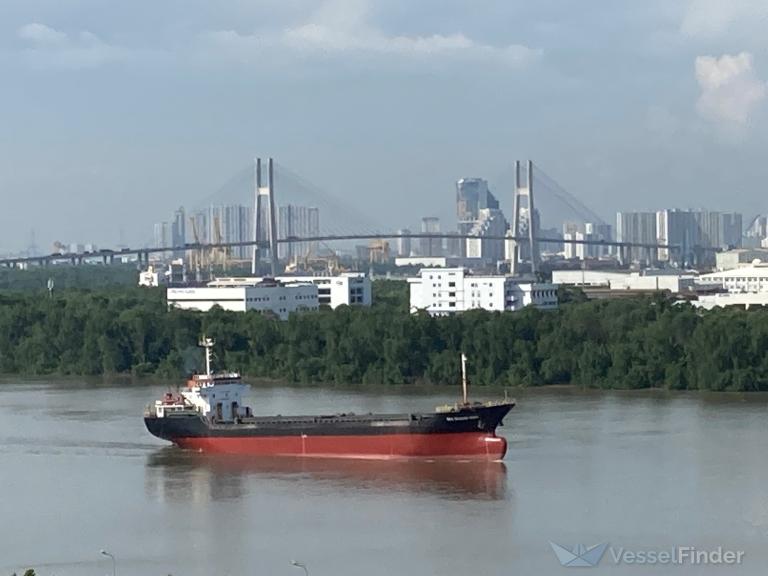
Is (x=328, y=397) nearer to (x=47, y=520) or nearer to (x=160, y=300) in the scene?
(x=47, y=520)

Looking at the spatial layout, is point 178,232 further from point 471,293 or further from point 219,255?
point 471,293

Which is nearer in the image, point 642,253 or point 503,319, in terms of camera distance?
point 503,319

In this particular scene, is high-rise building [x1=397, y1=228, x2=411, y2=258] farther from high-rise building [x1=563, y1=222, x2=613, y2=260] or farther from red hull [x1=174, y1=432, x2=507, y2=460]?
red hull [x1=174, y1=432, x2=507, y2=460]

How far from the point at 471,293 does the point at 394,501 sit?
14.4 metres

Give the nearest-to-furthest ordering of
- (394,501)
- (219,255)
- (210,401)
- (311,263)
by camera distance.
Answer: (394,501), (210,401), (219,255), (311,263)

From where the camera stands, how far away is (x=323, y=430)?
449 inches

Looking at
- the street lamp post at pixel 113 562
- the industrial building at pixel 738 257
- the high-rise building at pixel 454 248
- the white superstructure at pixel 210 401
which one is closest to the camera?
the street lamp post at pixel 113 562

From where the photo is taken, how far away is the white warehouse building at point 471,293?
23.2 meters

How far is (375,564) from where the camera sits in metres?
7.80

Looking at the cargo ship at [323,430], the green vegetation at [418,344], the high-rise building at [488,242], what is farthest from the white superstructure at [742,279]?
the high-rise building at [488,242]

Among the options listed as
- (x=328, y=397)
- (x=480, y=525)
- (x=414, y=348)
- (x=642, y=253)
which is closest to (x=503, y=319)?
(x=414, y=348)

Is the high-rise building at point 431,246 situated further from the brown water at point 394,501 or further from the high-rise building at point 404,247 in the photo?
the brown water at point 394,501

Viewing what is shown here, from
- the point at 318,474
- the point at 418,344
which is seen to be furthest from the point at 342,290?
the point at 318,474

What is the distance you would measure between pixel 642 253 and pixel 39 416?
38.8 meters
